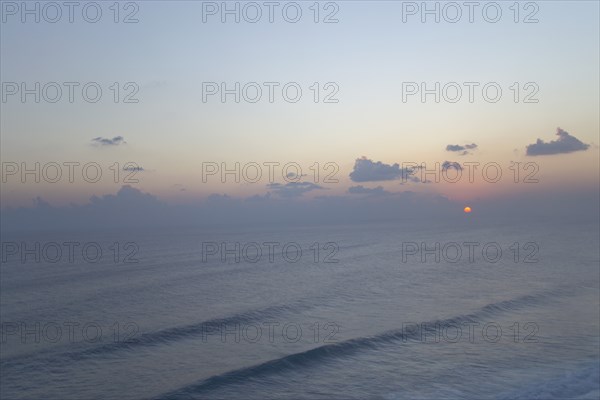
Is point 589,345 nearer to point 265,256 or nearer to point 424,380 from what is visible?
point 424,380

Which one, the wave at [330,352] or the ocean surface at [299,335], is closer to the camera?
the ocean surface at [299,335]

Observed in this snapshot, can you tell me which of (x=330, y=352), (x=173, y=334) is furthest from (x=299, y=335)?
(x=173, y=334)

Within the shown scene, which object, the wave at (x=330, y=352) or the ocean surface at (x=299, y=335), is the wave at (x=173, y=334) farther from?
the wave at (x=330, y=352)

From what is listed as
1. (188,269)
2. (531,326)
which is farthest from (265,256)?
(531,326)

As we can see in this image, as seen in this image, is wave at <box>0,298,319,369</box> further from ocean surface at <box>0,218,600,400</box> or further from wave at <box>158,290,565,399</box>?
wave at <box>158,290,565,399</box>

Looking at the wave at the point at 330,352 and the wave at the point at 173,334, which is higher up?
the wave at the point at 173,334

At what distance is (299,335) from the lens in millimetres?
40625

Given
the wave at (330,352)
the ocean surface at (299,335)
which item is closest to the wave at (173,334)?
the ocean surface at (299,335)

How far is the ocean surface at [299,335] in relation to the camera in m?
29.8

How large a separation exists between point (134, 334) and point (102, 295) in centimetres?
1788

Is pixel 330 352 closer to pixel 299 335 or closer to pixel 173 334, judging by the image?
pixel 299 335

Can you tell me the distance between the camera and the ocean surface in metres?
29.8

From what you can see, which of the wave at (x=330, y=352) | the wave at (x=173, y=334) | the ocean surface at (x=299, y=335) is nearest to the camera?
the ocean surface at (x=299, y=335)

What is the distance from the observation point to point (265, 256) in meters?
109
